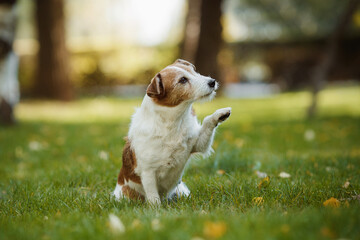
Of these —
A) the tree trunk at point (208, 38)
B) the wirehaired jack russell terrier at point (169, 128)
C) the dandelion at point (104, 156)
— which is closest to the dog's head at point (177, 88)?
the wirehaired jack russell terrier at point (169, 128)

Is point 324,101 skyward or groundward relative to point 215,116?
groundward

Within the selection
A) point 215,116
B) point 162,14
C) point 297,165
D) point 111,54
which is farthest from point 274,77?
point 162,14

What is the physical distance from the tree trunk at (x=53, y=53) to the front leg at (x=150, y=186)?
10.3m

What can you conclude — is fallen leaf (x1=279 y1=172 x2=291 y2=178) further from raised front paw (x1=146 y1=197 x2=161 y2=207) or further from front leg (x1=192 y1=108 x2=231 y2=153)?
raised front paw (x1=146 y1=197 x2=161 y2=207)

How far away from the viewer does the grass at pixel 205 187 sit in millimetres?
2111

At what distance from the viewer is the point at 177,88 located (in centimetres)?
291

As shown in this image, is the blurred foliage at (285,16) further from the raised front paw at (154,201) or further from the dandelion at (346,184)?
the raised front paw at (154,201)

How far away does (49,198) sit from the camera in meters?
3.22

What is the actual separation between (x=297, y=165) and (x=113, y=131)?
420 centimetres

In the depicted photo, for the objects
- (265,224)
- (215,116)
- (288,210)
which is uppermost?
(215,116)

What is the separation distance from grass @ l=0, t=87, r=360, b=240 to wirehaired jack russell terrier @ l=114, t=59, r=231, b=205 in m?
0.26

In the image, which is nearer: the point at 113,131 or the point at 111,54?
the point at 113,131

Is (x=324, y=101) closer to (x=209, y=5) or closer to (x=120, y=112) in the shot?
(x=209, y=5)

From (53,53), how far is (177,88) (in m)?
Answer: 10.7
